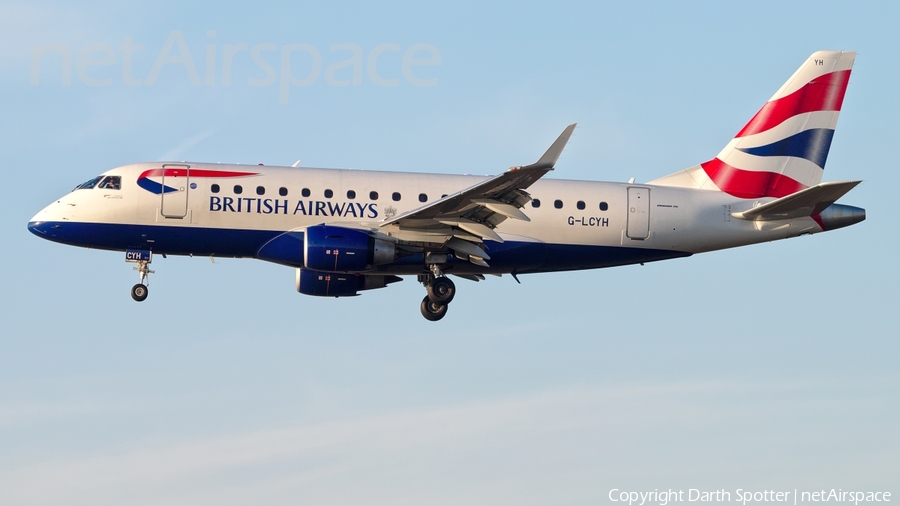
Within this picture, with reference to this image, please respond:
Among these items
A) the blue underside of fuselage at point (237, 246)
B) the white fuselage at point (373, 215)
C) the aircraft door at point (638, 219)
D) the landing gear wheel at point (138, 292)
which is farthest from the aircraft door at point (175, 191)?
the aircraft door at point (638, 219)

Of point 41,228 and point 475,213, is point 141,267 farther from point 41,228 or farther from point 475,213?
point 475,213

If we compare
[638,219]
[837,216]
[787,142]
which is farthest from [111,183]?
[837,216]

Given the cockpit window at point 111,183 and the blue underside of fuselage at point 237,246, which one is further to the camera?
the cockpit window at point 111,183

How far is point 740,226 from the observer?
4566 cm

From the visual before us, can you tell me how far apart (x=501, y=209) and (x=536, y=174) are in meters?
2.42

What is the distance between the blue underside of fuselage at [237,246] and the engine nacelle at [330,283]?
3.22 meters

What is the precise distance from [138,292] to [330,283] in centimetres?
671

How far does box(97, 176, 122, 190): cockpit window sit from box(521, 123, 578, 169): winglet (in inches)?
569

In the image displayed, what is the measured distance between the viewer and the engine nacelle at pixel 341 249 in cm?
4156

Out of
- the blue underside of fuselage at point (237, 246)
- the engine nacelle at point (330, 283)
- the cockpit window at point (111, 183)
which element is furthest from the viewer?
the engine nacelle at point (330, 283)

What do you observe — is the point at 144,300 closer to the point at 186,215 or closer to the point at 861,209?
the point at 186,215

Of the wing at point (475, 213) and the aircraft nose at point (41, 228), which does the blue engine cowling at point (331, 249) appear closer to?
the wing at point (475, 213)

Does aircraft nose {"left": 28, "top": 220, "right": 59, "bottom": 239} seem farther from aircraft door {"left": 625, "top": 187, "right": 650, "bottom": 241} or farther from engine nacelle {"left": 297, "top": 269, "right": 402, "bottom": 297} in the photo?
aircraft door {"left": 625, "top": 187, "right": 650, "bottom": 241}

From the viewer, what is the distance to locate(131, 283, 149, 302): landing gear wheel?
4425 cm
